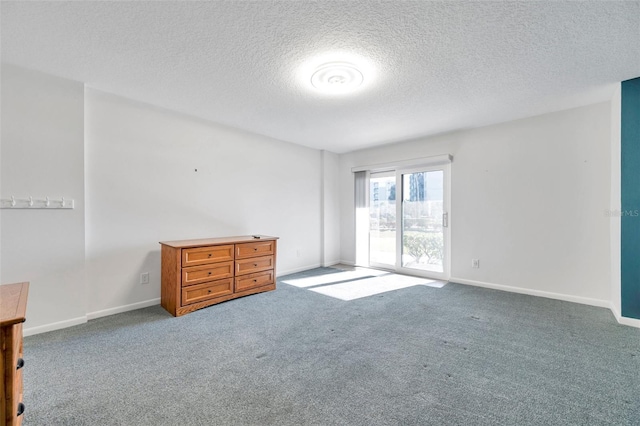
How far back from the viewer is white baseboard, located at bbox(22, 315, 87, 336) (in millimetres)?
2430

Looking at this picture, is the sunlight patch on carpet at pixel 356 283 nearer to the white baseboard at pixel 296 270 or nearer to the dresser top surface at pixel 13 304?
the white baseboard at pixel 296 270

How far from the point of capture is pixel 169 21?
1.85 meters

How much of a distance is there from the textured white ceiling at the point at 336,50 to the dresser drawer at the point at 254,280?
223cm

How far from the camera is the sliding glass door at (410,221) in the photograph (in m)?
4.54

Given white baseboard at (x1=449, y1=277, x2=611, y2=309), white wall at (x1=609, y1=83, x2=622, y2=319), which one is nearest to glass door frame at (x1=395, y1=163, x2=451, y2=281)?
white baseboard at (x1=449, y1=277, x2=611, y2=309)

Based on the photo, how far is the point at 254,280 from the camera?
373 cm

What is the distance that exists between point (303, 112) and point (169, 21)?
6.10 ft

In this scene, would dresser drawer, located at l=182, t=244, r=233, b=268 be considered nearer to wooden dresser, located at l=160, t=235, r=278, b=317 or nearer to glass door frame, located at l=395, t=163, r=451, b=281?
wooden dresser, located at l=160, t=235, r=278, b=317

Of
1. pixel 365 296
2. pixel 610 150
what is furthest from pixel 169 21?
pixel 610 150

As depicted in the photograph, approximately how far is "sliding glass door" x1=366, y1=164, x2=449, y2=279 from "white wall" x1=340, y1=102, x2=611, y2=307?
239 mm

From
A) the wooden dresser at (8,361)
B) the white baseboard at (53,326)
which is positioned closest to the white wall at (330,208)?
the white baseboard at (53,326)

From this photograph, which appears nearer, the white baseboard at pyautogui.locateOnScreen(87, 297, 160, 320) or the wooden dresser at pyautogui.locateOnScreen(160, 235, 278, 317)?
the white baseboard at pyautogui.locateOnScreen(87, 297, 160, 320)

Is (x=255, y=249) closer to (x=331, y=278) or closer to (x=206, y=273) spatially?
(x=206, y=273)

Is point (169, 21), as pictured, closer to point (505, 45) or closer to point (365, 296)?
point (505, 45)
